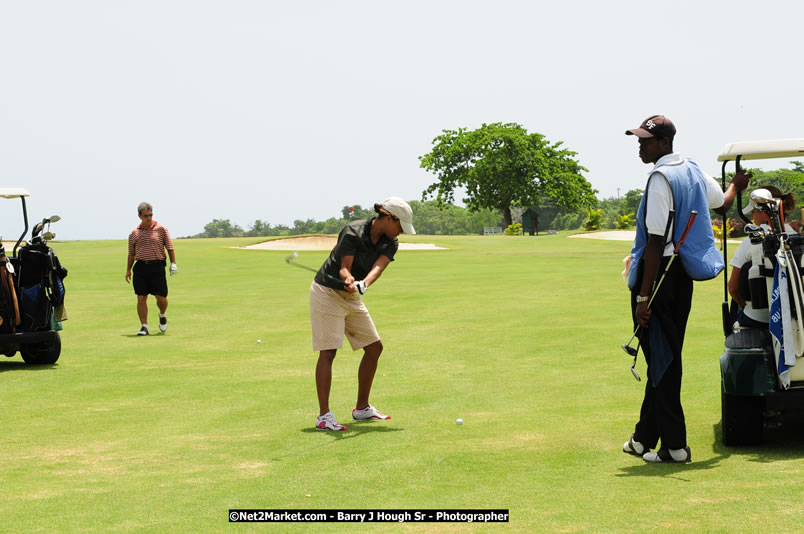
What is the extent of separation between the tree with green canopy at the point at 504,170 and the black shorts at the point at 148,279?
71146mm

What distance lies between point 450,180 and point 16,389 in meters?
79.6

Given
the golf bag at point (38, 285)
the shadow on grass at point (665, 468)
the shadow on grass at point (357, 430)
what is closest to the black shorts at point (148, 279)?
the golf bag at point (38, 285)

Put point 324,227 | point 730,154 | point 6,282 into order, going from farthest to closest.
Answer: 1. point 324,227
2. point 6,282
3. point 730,154

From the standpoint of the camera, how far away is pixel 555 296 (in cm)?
2017

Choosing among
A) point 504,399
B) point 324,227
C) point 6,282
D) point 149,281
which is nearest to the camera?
point 504,399

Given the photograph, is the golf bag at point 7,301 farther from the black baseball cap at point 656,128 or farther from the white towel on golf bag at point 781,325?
the white towel on golf bag at point 781,325

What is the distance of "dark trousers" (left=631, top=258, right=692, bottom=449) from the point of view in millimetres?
6586

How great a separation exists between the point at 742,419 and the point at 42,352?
346 inches

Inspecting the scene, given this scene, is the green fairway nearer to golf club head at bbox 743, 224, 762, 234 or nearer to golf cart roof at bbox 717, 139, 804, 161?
golf club head at bbox 743, 224, 762, 234

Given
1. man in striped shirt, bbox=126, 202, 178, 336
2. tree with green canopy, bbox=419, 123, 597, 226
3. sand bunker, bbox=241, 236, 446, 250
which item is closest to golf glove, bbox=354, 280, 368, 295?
man in striped shirt, bbox=126, 202, 178, 336

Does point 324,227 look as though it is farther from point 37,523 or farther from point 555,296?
point 37,523

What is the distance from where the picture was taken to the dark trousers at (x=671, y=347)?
659cm

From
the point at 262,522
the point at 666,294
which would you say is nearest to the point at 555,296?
the point at 666,294

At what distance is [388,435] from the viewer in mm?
7676
